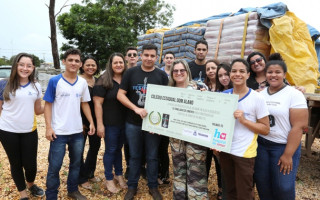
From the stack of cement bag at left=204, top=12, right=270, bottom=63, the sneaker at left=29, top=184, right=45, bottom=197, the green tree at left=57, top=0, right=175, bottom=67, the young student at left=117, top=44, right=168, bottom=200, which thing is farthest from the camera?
Answer: the green tree at left=57, top=0, right=175, bottom=67

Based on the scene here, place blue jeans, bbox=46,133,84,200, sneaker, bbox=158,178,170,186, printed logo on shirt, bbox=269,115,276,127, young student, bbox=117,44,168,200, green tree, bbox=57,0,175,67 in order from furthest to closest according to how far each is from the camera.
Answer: green tree, bbox=57,0,175,67 < sneaker, bbox=158,178,170,186 < young student, bbox=117,44,168,200 < blue jeans, bbox=46,133,84,200 < printed logo on shirt, bbox=269,115,276,127

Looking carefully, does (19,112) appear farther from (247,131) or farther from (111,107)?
(247,131)

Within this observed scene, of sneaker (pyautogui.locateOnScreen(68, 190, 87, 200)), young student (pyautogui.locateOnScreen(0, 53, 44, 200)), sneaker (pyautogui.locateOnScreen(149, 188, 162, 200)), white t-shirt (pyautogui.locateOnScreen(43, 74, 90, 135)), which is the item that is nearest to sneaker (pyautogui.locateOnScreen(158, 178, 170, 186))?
sneaker (pyautogui.locateOnScreen(149, 188, 162, 200))

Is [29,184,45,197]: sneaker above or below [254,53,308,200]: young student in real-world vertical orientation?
below

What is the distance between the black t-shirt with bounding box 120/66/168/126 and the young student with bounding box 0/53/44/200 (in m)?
1.02

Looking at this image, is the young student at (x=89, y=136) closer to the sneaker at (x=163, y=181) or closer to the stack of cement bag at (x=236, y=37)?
the sneaker at (x=163, y=181)

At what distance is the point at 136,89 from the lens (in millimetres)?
2572

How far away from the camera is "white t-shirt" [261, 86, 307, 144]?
1.90m

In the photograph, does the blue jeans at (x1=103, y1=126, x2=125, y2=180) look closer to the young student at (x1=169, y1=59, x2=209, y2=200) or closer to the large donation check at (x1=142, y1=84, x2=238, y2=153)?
the large donation check at (x1=142, y1=84, x2=238, y2=153)

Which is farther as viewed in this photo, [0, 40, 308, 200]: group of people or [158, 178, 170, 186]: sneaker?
[158, 178, 170, 186]: sneaker

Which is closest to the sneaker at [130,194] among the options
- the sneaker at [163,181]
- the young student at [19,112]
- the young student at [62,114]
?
the sneaker at [163,181]

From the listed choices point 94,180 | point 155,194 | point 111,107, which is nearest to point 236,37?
point 111,107

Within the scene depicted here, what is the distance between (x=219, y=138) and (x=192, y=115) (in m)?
A: 0.35

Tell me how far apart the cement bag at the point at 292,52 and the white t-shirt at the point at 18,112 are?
3655 mm
